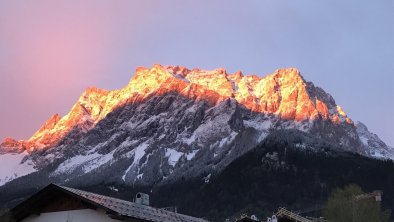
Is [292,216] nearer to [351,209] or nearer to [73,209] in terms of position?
[351,209]

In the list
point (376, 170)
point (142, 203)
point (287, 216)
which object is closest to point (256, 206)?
point (376, 170)

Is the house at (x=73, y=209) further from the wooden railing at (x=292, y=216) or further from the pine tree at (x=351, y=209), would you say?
the wooden railing at (x=292, y=216)

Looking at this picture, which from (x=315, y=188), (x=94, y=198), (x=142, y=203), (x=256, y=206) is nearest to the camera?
(x=94, y=198)

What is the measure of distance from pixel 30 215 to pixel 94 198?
3582mm

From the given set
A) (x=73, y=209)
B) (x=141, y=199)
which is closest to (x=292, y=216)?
(x=141, y=199)

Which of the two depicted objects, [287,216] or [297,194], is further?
[297,194]

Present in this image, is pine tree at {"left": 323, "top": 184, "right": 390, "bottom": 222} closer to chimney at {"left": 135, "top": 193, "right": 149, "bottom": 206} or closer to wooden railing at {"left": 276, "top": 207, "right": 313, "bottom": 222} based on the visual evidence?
wooden railing at {"left": 276, "top": 207, "right": 313, "bottom": 222}

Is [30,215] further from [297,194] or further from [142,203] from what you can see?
[297,194]

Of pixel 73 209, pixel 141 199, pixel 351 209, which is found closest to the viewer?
pixel 73 209

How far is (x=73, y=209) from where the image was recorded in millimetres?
28531

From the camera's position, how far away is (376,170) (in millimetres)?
192125

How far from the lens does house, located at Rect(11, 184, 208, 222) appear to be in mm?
27450

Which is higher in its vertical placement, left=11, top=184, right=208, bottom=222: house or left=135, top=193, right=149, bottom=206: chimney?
left=135, top=193, right=149, bottom=206: chimney

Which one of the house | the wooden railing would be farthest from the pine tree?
the house
